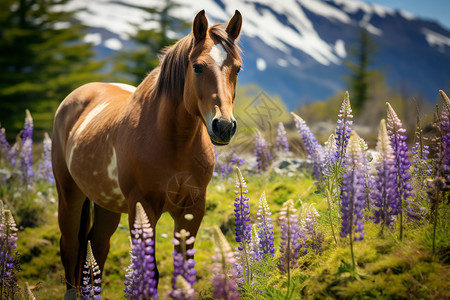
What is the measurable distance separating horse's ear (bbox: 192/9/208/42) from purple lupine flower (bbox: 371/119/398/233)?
5.42ft

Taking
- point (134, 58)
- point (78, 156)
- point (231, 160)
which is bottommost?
point (134, 58)

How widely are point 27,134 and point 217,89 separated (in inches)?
243

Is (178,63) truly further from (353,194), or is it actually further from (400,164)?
(400,164)

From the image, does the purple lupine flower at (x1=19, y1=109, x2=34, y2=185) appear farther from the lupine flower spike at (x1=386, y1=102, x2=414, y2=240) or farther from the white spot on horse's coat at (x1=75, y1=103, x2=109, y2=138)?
the lupine flower spike at (x1=386, y1=102, x2=414, y2=240)

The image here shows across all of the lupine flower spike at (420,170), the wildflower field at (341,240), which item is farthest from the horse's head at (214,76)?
the lupine flower spike at (420,170)

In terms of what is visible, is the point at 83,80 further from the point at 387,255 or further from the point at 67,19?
the point at 387,255

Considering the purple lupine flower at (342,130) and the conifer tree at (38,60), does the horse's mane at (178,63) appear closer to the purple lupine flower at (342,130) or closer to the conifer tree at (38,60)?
the purple lupine flower at (342,130)

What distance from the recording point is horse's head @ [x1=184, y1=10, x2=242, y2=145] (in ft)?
9.15

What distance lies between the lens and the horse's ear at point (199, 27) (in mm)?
3170

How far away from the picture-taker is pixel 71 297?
15.0ft

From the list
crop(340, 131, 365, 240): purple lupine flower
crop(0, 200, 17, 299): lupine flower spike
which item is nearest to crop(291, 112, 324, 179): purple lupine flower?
crop(340, 131, 365, 240): purple lupine flower

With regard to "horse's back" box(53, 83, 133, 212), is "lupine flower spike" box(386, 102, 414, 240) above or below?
above

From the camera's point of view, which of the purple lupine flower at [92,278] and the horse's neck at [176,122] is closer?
the purple lupine flower at [92,278]

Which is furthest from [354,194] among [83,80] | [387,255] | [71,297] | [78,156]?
[83,80]
